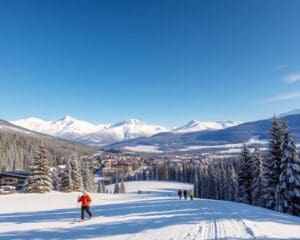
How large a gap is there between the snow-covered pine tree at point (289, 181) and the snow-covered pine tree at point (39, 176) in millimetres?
35755

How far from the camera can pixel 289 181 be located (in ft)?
97.0

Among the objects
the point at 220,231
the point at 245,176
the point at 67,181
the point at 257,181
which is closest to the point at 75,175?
the point at 67,181

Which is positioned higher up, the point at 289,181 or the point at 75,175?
the point at 289,181

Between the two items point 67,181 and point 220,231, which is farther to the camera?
point 67,181

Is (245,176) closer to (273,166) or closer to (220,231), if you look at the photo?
(273,166)

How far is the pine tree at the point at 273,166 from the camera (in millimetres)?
33094

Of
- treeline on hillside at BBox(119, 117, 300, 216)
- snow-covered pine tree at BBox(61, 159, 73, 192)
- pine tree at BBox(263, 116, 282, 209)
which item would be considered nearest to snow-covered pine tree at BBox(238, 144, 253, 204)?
treeline on hillside at BBox(119, 117, 300, 216)

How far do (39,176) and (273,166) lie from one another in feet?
119

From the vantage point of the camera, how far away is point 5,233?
1331cm

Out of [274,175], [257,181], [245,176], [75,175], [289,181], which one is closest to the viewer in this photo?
[289,181]

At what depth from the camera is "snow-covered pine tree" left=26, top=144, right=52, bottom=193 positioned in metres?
46.2

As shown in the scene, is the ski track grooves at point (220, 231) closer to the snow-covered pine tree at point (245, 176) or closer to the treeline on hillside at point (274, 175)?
the treeline on hillside at point (274, 175)

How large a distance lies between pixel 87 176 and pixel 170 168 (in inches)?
3744

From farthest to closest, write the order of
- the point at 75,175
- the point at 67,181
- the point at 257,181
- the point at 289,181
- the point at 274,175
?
1. the point at 75,175
2. the point at 67,181
3. the point at 257,181
4. the point at 274,175
5. the point at 289,181
